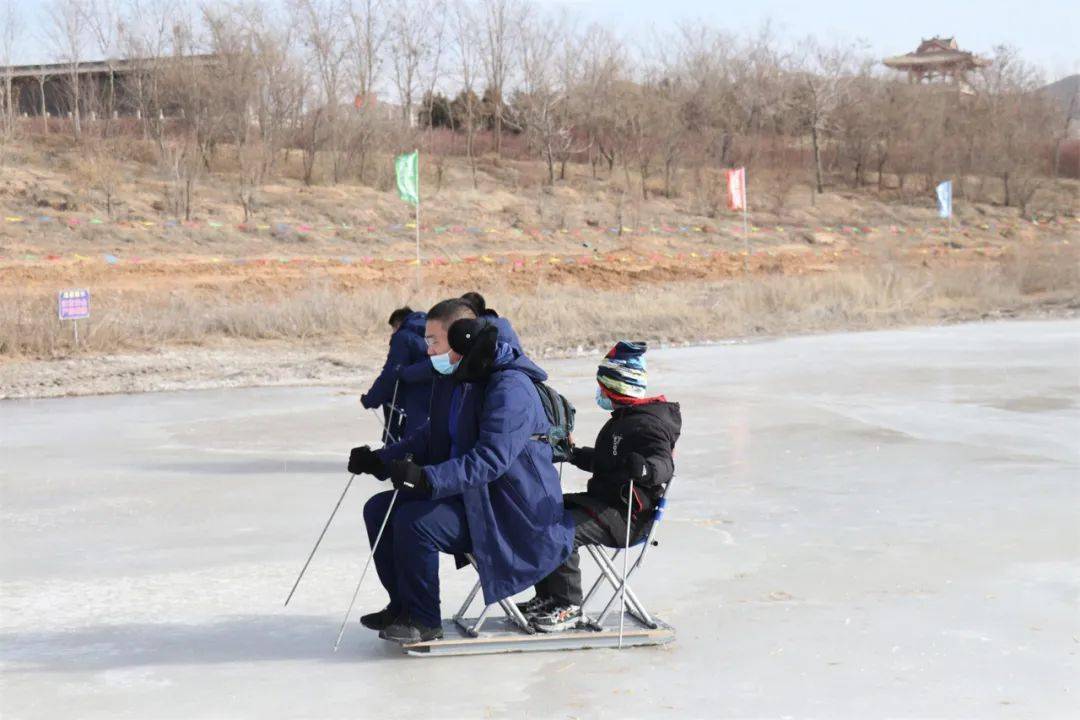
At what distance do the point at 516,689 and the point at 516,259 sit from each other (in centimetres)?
2655

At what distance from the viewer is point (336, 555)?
268 inches

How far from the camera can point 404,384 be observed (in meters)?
7.96

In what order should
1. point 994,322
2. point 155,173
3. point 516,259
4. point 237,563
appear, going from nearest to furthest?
point 237,563
point 994,322
point 516,259
point 155,173

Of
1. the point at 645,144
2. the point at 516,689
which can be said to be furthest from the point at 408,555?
the point at 645,144

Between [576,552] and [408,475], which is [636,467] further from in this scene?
[408,475]

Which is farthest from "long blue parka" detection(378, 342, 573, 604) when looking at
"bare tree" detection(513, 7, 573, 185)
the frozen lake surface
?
"bare tree" detection(513, 7, 573, 185)

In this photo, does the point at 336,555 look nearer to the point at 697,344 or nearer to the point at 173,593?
the point at 173,593

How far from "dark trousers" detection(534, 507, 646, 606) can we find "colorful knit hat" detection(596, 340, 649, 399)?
47cm

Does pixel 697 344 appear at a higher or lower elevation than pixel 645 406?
lower

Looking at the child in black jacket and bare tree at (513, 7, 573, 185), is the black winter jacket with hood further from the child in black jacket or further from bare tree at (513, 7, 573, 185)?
bare tree at (513, 7, 573, 185)

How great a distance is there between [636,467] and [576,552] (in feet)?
1.81

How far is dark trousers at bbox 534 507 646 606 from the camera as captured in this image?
5.12 metres

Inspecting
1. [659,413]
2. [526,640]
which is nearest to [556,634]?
[526,640]

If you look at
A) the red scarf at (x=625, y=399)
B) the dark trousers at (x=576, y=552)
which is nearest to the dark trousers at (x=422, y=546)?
the dark trousers at (x=576, y=552)
